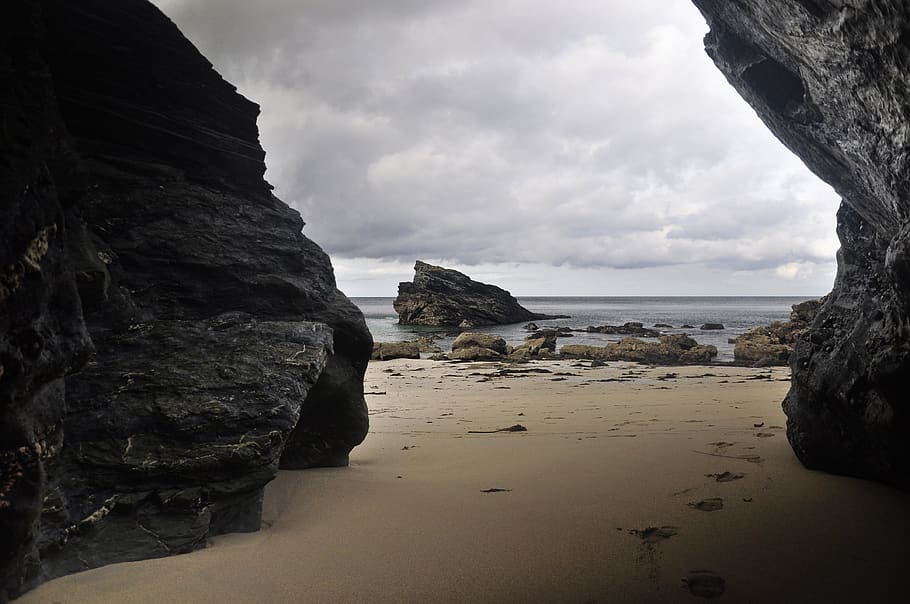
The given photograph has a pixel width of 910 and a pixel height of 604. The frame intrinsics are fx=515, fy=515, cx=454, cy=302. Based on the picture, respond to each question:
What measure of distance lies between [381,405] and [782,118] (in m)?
8.03

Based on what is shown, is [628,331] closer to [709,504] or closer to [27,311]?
[709,504]

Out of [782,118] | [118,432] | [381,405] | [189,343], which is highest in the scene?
[782,118]

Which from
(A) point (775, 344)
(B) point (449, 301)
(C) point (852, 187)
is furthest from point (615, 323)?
(C) point (852, 187)

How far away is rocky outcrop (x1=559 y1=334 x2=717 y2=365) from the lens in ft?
59.4

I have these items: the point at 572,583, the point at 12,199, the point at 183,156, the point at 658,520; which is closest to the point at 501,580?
the point at 572,583

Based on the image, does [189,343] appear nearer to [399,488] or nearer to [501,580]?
[399,488]

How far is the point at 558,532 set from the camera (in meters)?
3.38

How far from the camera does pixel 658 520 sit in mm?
3518

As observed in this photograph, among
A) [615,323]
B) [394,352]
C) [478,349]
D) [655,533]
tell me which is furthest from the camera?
[615,323]

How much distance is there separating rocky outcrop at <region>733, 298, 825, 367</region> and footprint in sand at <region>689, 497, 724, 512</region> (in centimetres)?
1009

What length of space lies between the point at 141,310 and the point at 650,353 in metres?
17.6

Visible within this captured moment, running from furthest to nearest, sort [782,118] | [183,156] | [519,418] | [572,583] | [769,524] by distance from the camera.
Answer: [519,418] < [782,118] < [183,156] < [769,524] < [572,583]

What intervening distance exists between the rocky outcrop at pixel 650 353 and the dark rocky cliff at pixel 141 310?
14.9 m

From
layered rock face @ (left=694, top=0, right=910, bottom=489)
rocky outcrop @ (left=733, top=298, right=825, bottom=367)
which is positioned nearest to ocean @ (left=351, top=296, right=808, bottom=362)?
rocky outcrop @ (left=733, top=298, right=825, bottom=367)
